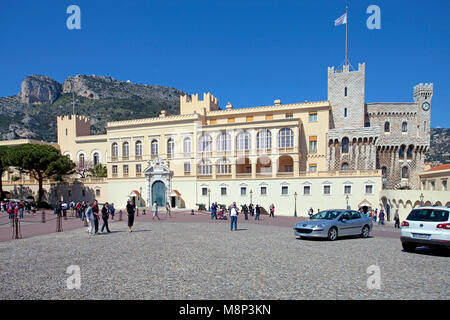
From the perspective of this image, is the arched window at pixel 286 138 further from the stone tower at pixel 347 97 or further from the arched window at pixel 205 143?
the arched window at pixel 205 143

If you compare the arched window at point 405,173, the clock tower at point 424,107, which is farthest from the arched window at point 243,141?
the clock tower at point 424,107

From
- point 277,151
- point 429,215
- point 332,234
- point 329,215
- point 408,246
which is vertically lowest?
point 332,234

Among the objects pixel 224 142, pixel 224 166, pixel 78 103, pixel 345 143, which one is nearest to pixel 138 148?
pixel 224 142

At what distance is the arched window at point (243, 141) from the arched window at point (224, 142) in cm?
136

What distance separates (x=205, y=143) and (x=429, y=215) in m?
35.3

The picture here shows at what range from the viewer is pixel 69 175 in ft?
→ 182

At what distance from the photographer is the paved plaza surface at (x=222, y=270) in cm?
683

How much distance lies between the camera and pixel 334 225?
14.8m

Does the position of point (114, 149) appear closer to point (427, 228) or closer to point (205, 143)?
point (205, 143)

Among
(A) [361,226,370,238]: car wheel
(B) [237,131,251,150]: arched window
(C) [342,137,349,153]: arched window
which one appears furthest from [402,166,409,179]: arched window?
(A) [361,226,370,238]: car wheel

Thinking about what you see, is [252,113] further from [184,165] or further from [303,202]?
[303,202]

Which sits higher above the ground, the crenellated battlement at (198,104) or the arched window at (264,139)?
the crenellated battlement at (198,104)
